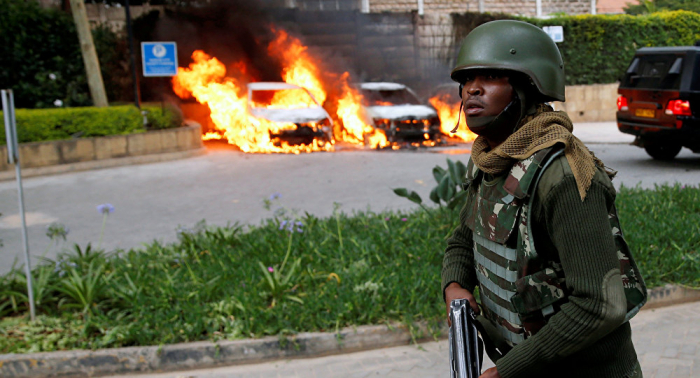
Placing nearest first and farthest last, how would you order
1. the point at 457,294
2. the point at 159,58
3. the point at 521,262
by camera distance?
the point at 521,262
the point at 457,294
the point at 159,58

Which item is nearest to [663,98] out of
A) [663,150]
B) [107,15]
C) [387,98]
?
[663,150]

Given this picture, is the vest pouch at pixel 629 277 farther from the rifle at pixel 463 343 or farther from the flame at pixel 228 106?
the flame at pixel 228 106

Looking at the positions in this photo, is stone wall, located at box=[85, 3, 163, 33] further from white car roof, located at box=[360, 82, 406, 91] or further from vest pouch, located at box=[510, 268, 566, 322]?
vest pouch, located at box=[510, 268, 566, 322]

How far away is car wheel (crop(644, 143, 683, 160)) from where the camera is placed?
1155cm

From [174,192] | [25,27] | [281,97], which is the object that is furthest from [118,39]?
[174,192]

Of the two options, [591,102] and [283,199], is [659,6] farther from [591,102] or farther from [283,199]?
[283,199]

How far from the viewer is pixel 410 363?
3.96 m

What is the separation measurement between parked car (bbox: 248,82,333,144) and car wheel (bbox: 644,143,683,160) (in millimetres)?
6543

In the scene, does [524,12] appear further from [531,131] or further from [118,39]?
[531,131]

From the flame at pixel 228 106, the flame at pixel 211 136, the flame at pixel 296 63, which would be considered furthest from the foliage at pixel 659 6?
the flame at pixel 211 136

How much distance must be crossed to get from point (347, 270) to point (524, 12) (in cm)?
2348

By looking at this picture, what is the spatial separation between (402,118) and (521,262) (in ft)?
43.5

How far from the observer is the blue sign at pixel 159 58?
13.6 meters

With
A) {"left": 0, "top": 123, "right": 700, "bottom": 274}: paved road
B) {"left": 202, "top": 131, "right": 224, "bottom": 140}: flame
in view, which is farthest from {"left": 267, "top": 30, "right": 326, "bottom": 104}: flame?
{"left": 0, "top": 123, "right": 700, "bottom": 274}: paved road
